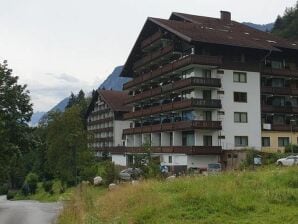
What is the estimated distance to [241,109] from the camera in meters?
71.3

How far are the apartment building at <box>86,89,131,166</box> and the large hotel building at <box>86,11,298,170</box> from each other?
1180 inches

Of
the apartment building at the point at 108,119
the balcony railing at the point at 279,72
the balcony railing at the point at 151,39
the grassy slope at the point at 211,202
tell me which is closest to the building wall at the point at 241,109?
the balcony railing at the point at 279,72

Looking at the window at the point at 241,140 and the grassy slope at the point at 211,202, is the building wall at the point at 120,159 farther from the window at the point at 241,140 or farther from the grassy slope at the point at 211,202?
the grassy slope at the point at 211,202

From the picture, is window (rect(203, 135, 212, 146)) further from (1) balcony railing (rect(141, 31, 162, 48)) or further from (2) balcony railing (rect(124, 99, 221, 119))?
(1) balcony railing (rect(141, 31, 162, 48))

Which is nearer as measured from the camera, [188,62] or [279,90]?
[188,62]

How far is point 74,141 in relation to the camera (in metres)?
80.9

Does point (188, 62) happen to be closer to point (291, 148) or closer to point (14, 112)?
point (291, 148)

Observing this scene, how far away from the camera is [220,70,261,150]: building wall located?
6969cm

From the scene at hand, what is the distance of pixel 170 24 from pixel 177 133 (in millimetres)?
14985

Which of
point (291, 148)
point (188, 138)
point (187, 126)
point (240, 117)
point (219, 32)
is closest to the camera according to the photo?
point (291, 148)

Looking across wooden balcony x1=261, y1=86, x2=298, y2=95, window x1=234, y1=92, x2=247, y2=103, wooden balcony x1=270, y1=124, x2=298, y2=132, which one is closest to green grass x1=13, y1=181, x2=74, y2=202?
window x1=234, y1=92, x2=247, y2=103

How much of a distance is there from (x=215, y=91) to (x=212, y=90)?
1.34ft

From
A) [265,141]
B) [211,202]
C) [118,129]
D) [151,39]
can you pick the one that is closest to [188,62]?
[151,39]

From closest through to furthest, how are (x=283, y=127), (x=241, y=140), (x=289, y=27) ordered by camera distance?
1. (x=241, y=140)
2. (x=283, y=127)
3. (x=289, y=27)
